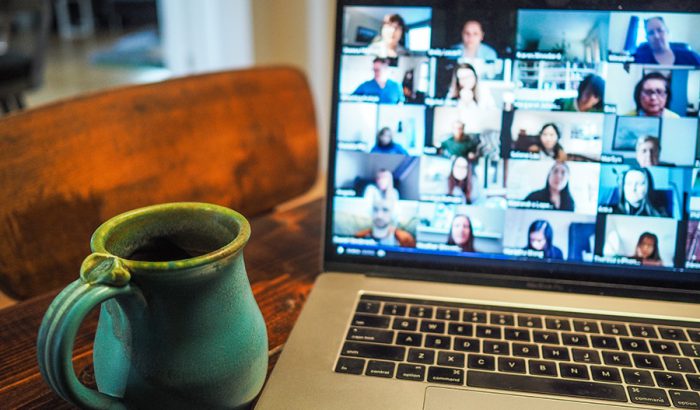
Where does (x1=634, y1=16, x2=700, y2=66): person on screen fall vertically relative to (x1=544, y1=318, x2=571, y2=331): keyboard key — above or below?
above

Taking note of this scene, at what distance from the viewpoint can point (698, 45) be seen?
1.80 ft

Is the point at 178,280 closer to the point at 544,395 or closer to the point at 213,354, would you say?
the point at 213,354

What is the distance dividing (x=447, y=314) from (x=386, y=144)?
0.55 feet

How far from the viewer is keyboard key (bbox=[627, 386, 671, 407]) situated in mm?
443

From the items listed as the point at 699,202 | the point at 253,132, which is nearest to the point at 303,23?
the point at 253,132

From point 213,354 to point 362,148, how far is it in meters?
0.28

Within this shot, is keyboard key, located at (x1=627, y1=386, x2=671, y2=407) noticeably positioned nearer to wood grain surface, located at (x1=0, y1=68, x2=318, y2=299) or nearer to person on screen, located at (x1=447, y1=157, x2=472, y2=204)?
person on screen, located at (x1=447, y1=157, x2=472, y2=204)

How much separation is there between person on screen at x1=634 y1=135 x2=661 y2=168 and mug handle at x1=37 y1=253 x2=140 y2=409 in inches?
17.3

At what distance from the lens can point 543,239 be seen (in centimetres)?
58

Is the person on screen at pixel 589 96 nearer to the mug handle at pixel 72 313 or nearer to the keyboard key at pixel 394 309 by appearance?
the keyboard key at pixel 394 309

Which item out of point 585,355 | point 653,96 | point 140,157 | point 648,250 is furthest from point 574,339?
point 140,157

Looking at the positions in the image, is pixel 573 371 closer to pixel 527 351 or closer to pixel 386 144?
pixel 527 351

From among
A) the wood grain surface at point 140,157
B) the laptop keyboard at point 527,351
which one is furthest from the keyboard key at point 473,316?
the wood grain surface at point 140,157

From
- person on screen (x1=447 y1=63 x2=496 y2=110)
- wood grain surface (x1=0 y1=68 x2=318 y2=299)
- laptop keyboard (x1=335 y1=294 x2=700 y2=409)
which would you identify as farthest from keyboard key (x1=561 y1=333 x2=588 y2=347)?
wood grain surface (x1=0 y1=68 x2=318 y2=299)
